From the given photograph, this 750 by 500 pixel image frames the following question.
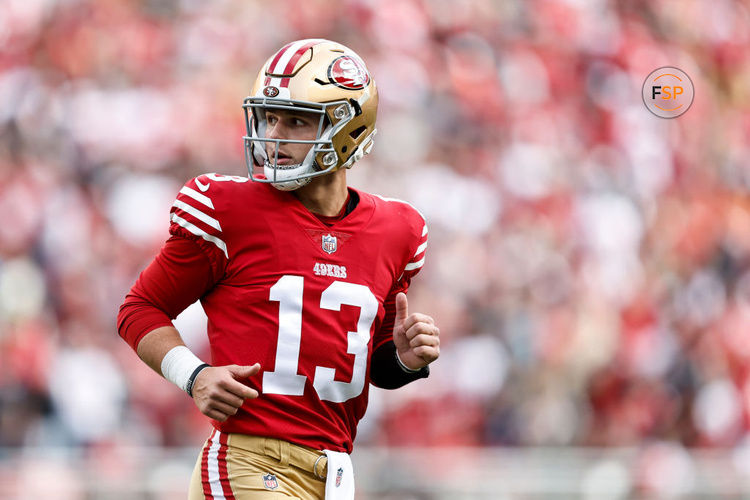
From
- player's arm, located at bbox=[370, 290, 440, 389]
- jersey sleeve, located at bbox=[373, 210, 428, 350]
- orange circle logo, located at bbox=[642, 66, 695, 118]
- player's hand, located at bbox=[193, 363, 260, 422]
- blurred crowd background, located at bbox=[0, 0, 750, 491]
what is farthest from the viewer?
orange circle logo, located at bbox=[642, 66, 695, 118]

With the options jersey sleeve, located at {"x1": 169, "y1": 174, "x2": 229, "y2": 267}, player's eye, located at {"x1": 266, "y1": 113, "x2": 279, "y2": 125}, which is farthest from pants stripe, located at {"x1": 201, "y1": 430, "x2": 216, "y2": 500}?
player's eye, located at {"x1": 266, "y1": 113, "x2": 279, "y2": 125}

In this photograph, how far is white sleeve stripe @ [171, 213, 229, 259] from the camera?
9.20ft

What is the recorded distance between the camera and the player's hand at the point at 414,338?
2928 mm

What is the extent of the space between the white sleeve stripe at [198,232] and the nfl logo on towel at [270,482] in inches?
23.4

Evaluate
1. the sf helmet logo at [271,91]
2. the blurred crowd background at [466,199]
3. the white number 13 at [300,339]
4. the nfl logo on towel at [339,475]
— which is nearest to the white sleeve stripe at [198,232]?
the white number 13 at [300,339]

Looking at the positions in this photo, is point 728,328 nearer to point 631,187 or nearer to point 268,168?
point 631,187

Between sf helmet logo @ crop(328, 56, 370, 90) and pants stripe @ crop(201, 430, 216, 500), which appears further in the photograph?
sf helmet logo @ crop(328, 56, 370, 90)

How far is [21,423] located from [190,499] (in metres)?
3.34

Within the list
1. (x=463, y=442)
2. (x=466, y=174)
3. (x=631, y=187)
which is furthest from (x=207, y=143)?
(x=631, y=187)

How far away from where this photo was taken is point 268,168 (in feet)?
9.56

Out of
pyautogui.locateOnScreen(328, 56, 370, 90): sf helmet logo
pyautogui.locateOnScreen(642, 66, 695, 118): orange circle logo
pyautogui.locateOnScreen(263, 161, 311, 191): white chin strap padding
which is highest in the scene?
pyautogui.locateOnScreen(642, 66, 695, 118): orange circle logo

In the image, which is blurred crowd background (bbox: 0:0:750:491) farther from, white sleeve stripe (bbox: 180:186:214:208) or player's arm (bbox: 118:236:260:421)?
white sleeve stripe (bbox: 180:186:214:208)

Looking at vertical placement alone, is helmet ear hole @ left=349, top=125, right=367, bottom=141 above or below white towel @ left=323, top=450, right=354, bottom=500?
above

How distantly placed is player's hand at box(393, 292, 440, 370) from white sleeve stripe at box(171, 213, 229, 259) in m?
0.52
